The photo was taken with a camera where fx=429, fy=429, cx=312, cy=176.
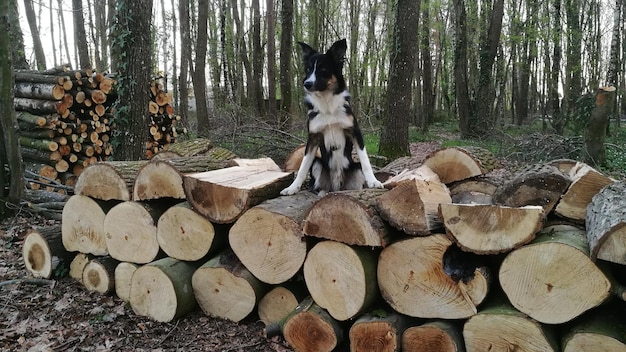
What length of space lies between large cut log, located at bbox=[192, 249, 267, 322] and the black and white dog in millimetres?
835

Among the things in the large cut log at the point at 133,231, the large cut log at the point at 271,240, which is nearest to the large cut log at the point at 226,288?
the large cut log at the point at 271,240

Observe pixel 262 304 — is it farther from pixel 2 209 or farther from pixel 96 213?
pixel 2 209

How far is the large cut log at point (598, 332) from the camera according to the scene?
242 centimetres

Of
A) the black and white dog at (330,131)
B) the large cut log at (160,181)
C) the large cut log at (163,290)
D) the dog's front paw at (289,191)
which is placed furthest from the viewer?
the black and white dog at (330,131)

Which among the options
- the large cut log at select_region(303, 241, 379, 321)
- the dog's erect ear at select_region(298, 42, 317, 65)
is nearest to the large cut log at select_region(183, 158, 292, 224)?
the large cut log at select_region(303, 241, 379, 321)

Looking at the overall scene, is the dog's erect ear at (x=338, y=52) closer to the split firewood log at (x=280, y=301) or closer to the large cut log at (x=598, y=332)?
the split firewood log at (x=280, y=301)

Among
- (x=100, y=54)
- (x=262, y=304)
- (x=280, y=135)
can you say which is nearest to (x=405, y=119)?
(x=280, y=135)

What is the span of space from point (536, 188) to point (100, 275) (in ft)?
13.3

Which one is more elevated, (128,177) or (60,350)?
(128,177)

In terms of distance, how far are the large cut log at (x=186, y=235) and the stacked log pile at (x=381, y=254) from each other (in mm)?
12

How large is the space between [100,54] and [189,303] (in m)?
26.4

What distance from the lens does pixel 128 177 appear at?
4125 millimetres

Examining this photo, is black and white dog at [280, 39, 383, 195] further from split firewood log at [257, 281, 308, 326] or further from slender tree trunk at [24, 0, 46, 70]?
slender tree trunk at [24, 0, 46, 70]

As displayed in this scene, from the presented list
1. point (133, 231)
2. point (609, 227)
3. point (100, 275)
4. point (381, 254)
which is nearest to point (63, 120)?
point (100, 275)
